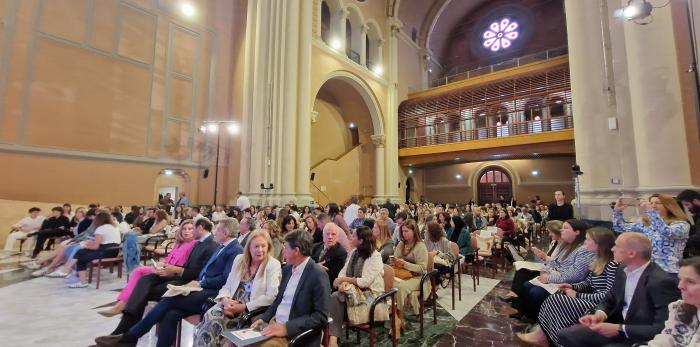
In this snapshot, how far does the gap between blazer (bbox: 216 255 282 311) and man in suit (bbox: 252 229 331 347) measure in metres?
0.09

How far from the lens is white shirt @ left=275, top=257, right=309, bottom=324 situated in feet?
6.64

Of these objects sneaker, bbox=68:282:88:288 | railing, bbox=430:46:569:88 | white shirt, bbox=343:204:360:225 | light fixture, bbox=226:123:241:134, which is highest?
railing, bbox=430:46:569:88

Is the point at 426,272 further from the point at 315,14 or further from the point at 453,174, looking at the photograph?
the point at 453,174

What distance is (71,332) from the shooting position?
298cm

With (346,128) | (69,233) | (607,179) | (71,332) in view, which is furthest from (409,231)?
(346,128)

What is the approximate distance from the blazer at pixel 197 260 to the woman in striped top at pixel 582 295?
9.54ft

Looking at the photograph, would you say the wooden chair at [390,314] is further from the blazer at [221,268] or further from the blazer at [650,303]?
the blazer at [650,303]

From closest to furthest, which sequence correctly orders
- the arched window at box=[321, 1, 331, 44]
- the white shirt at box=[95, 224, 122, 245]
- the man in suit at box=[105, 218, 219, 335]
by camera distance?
1. the man in suit at box=[105, 218, 219, 335]
2. the white shirt at box=[95, 224, 122, 245]
3. the arched window at box=[321, 1, 331, 44]

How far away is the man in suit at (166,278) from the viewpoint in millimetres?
→ 2736

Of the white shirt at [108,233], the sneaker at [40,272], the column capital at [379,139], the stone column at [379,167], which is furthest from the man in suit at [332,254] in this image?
the column capital at [379,139]

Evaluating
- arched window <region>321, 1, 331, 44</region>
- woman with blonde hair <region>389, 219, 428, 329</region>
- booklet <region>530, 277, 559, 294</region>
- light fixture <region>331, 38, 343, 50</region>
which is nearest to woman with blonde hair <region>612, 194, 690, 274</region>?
booklet <region>530, 277, 559, 294</region>

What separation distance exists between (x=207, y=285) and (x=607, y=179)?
22.7 feet

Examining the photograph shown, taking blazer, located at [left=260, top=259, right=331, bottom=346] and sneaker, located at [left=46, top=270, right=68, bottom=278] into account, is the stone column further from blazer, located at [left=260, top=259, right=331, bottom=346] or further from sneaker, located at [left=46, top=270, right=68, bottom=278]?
blazer, located at [left=260, top=259, right=331, bottom=346]

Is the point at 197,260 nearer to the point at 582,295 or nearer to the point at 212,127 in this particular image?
the point at 582,295
